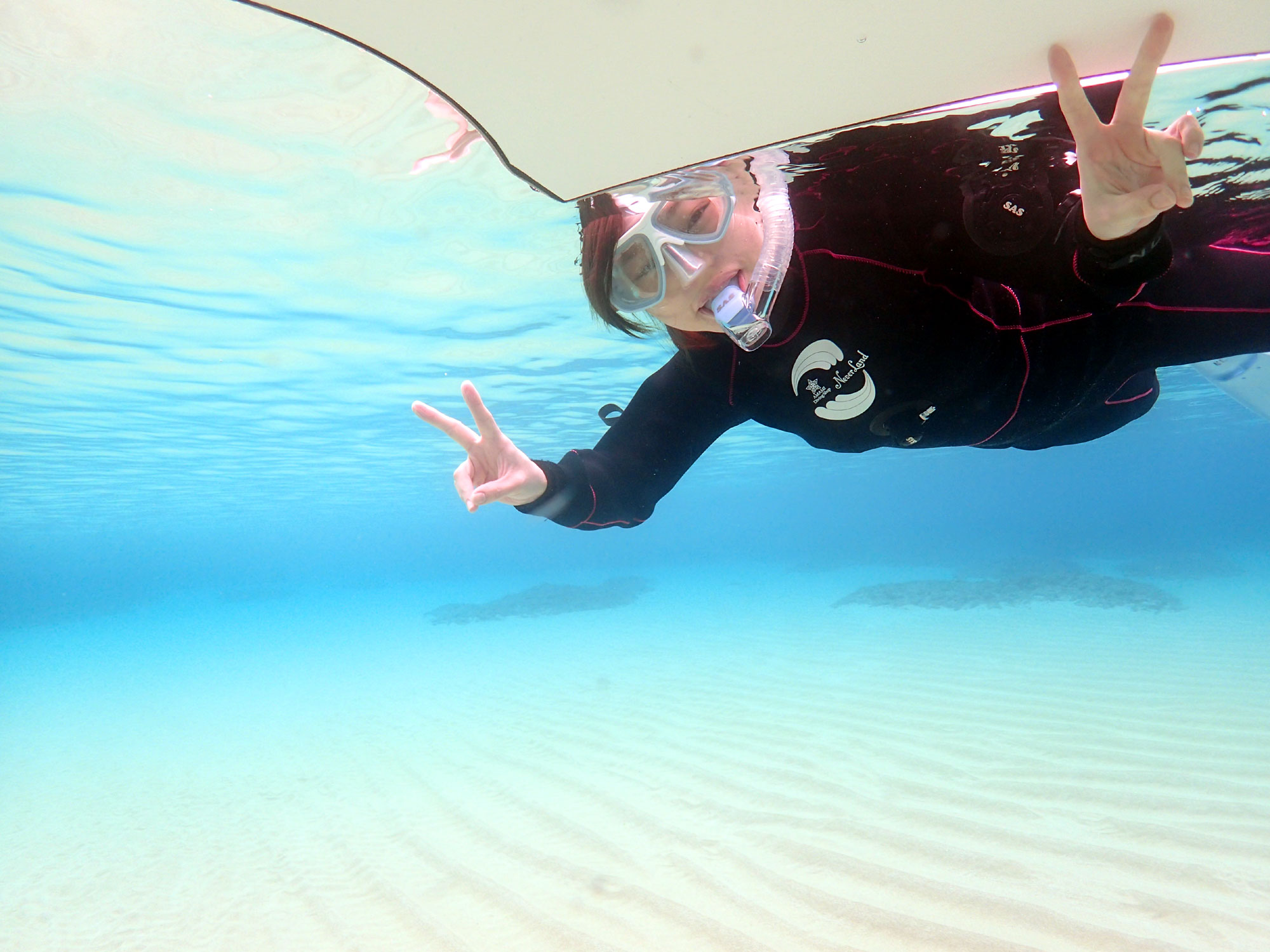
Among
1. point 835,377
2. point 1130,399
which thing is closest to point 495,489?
point 835,377

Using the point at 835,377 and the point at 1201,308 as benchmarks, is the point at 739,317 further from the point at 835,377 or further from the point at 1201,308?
the point at 1201,308

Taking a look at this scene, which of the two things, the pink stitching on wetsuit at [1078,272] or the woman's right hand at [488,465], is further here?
the woman's right hand at [488,465]

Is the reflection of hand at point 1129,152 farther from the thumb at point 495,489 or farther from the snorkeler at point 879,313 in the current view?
the thumb at point 495,489

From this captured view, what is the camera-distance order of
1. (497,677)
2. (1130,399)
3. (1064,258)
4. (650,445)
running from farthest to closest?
(497,677)
(1130,399)
(650,445)
(1064,258)

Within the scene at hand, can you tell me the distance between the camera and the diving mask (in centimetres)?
282

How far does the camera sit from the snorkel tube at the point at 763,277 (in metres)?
2.80

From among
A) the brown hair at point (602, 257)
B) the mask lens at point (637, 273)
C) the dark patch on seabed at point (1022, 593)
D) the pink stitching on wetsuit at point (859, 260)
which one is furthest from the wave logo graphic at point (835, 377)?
the dark patch on seabed at point (1022, 593)

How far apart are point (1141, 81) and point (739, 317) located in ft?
4.82

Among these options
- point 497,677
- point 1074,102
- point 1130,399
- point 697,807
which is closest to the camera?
point 1074,102

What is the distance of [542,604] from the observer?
1047 inches

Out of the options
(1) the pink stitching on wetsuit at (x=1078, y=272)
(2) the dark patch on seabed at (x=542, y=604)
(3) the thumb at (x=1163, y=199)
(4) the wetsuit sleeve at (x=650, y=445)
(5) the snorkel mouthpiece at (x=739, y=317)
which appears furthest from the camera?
(2) the dark patch on seabed at (x=542, y=604)

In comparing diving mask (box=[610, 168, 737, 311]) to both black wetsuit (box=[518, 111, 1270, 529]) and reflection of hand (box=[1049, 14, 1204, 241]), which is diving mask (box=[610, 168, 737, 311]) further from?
reflection of hand (box=[1049, 14, 1204, 241])

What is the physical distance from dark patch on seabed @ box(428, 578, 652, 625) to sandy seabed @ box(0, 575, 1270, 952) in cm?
1216

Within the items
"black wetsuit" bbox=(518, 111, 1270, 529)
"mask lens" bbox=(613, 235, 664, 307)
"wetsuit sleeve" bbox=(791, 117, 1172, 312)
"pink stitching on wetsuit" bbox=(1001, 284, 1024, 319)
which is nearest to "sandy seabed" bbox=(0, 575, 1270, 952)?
"black wetsuit" bbox=(518, 111, 1270, 529)
